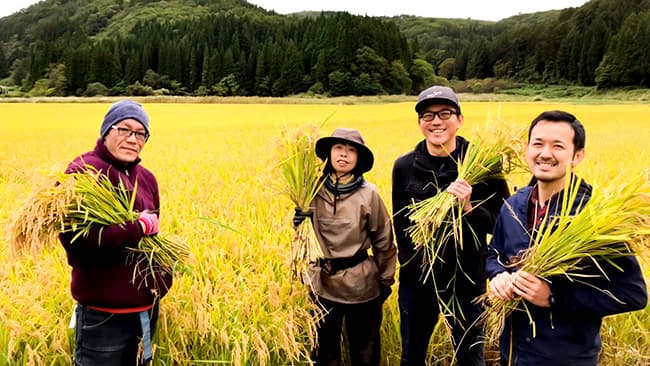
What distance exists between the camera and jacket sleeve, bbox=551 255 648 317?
6.00 feet

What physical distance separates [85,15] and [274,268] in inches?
7164

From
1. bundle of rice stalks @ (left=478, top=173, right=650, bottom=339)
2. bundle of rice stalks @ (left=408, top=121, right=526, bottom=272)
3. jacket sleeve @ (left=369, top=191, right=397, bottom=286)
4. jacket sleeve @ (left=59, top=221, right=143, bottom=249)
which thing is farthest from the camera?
jacket sleeve @ (left=369, top=191, right=397, bottom=286)

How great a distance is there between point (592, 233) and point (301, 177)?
1.75m

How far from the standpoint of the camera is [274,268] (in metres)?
3.40

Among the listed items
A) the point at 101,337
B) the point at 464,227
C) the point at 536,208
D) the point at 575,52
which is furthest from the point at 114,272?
the point at 575,52

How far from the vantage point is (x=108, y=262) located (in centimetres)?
225

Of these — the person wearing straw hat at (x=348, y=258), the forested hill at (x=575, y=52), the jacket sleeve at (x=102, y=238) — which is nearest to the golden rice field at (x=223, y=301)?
the jacket sleeve at (x=102, y=238)

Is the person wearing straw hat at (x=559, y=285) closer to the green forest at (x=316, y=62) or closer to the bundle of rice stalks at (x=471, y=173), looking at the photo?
the bundle of rice stalks at (x=471, y=173)

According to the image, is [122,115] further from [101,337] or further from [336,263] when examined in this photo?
[336,263]

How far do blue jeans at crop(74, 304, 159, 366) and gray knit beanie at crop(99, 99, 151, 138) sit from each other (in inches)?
38.5

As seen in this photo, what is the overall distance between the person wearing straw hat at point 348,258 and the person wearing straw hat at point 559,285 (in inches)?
37.0

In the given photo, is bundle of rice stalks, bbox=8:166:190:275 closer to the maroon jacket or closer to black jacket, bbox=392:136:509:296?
the maroon jacket

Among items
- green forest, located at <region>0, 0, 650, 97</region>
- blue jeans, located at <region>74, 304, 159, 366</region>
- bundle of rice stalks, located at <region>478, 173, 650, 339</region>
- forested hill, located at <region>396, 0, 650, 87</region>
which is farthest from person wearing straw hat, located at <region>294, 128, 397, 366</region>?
forested hill, located at <region>396, 0, 650, 87</region>

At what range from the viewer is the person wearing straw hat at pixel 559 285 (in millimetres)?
1869
